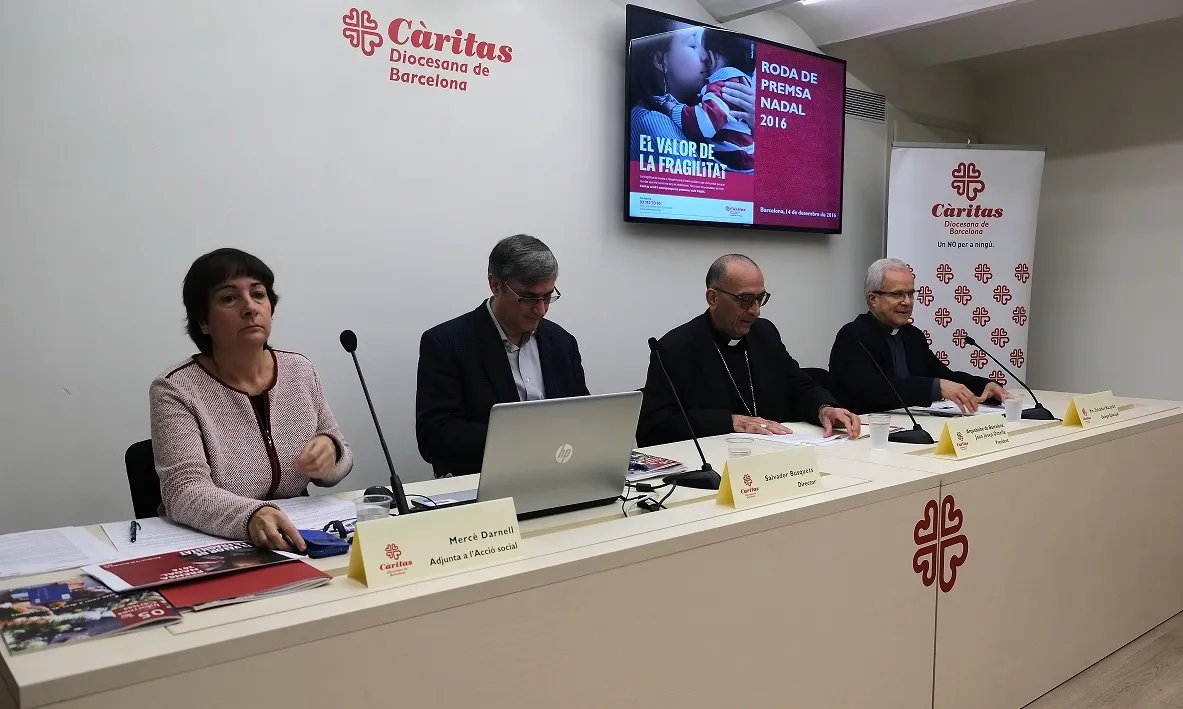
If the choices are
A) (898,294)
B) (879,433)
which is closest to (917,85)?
(898,294)

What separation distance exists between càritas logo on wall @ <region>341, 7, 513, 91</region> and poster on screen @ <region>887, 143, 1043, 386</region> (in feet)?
8.53

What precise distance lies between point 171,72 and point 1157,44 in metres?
5.38

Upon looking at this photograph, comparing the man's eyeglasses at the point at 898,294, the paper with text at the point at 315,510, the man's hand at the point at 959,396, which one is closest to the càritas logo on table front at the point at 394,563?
the paper with text at the point at 315,510

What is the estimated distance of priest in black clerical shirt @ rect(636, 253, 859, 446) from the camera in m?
2.81

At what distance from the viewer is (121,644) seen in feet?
3.34

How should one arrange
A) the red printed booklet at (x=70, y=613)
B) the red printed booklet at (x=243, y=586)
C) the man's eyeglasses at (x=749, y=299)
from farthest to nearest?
the man's eyeglasses at (x=749, y=299) < the red printed booklet at (x=243, y=586) < the red printed booklet at (x=70, y=613)

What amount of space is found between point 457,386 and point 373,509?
1084 mm

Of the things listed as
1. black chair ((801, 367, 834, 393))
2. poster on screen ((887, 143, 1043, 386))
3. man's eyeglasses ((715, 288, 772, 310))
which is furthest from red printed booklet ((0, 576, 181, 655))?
poster on screen ((887, 143, 1043, 386))

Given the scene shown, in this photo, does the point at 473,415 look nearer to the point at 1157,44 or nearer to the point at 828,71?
the point at 828,71

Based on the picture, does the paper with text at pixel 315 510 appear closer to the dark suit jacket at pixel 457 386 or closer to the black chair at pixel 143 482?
the black chair at pixel 143 482

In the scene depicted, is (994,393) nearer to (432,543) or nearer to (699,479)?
(699,479)

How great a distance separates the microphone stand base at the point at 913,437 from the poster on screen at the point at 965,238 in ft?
8.53

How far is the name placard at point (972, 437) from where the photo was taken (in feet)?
7.14

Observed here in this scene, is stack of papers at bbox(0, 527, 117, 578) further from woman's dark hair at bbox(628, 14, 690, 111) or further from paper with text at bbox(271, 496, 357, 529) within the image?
woman's dark hair at bbox(628, 14, 690, 111)
